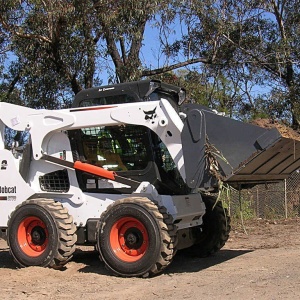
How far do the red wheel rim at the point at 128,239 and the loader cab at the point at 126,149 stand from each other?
65 cm

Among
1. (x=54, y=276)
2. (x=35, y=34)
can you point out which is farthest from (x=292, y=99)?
(x=54, y=276)

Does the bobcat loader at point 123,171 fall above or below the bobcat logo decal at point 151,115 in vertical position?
below

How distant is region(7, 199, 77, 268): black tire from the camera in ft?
26.7

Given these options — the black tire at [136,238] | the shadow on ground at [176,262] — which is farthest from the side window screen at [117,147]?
the shadow on ground at [176,262]

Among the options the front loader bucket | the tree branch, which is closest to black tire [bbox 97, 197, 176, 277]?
the front loader bucket

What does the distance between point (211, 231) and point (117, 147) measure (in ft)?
8.01

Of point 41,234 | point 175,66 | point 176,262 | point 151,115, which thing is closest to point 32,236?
point 41,234

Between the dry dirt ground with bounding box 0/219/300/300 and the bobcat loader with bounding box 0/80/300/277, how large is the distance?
1.11 ft

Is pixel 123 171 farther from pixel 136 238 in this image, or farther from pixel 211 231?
pixel 211 231

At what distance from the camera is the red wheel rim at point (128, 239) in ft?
25.4

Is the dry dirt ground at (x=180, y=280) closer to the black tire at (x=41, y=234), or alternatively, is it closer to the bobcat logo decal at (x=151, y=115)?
the black tire at (x=41, y=234)

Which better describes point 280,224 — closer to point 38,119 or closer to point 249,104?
point 249,104

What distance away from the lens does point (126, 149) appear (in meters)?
8.45

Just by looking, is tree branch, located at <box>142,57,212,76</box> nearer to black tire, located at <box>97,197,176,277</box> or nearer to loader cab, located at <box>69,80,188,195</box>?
loader cab, located at <box>69,80,188,195</box>
